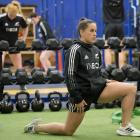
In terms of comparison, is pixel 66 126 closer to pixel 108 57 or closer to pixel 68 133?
pixel 68 133

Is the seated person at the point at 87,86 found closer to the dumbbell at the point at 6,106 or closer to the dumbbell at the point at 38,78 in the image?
the dumbbell at the point at 6,106

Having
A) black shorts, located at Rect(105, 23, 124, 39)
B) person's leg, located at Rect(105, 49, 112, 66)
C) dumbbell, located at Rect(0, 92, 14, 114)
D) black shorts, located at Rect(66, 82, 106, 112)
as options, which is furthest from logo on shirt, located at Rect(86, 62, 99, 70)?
person's leg, located at Rect(105, 49, 112, 66)

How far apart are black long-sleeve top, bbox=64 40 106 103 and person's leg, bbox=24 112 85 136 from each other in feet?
0.63

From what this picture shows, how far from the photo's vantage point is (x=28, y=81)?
700 cm

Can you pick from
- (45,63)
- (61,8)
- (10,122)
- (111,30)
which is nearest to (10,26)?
(45,63)

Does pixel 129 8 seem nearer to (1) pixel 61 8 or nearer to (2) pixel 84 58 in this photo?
(1) pixel 61 8

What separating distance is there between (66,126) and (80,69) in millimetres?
559

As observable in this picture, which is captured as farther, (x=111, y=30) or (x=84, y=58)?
(x=111, y=30)

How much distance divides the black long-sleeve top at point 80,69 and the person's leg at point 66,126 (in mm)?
192

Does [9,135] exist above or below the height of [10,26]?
below

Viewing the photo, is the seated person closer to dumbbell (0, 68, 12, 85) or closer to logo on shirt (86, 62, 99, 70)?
logo on shirt (86, 62, 99, 70)

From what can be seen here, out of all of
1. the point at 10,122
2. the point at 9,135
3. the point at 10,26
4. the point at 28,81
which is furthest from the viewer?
the point at 10,26

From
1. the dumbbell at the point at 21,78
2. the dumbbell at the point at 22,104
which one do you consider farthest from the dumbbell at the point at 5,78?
the dumbbell at the point at 22,104

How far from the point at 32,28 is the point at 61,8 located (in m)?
1.02
